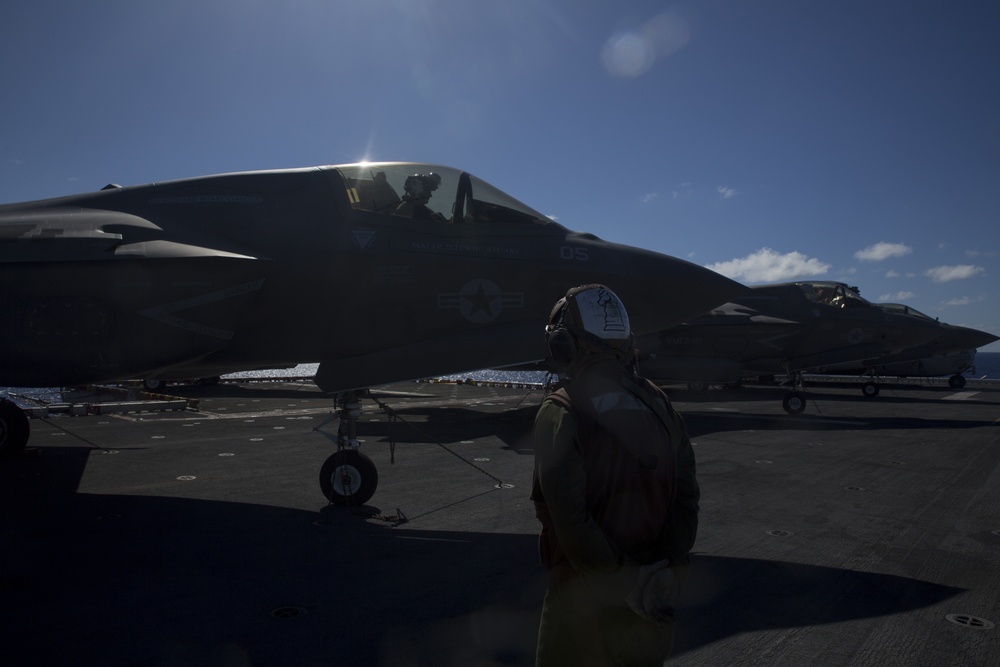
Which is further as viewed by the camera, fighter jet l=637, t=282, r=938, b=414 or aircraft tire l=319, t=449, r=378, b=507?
fighter jet l=637, t=282, r=938, b=414

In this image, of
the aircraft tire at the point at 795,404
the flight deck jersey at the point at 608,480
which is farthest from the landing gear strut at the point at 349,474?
the aircraft tire at the point at 795,404

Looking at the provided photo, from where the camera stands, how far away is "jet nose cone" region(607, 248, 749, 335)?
260 inches

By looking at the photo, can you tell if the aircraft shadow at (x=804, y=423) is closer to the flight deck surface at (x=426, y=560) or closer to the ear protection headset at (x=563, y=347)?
the flight deck surface at (x=426, y=560)

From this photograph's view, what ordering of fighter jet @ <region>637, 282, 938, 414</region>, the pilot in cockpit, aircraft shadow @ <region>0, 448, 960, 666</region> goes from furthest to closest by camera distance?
1. fighter jet @ <region>637, 282, 938, 414</region>
2. the pilot in cockpit
3. aircraft shadow @ <region>0, 448, 960, 666</region>

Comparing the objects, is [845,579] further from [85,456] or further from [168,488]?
[85,456]

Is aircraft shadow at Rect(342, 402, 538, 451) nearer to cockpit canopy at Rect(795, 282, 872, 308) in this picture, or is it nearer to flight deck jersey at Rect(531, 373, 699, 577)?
flight deck jersey at Rect(531, 373, 699, 577)

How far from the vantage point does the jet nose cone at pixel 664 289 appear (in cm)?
661

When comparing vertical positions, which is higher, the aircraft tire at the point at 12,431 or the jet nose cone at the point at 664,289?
the jet nose cone at the point at 664,289

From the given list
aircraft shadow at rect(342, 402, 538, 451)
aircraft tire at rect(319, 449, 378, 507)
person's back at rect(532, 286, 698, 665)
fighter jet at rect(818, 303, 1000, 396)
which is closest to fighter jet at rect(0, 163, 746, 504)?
aircraft tire at rect(319, 449, 378, 507)

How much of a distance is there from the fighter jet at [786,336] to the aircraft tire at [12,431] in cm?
1620

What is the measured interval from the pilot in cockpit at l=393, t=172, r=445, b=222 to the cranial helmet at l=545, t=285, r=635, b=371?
4664mm

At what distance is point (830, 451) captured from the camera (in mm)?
10633

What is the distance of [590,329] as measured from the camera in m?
2.26

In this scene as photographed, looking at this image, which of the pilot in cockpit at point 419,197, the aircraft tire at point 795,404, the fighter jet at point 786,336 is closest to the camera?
the pilot in cockpit at point 419,197
